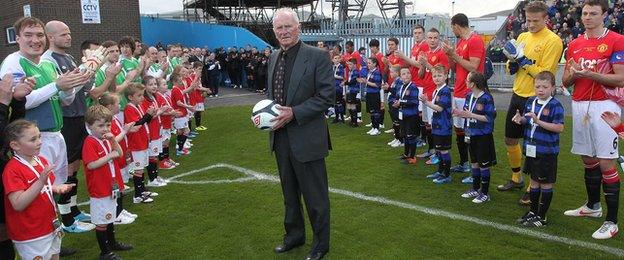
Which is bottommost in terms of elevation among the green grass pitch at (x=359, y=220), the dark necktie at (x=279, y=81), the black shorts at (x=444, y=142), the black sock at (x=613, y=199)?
the green grass pitch at (x=359, y=220)

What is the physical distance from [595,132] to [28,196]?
17.5 feet

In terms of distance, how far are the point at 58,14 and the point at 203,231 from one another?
17.9 meters

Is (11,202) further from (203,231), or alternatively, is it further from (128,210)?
(128,210)

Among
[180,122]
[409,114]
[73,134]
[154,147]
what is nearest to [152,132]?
[154,147]

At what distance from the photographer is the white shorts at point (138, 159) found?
21.8ft

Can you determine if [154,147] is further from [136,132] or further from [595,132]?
[595,132]

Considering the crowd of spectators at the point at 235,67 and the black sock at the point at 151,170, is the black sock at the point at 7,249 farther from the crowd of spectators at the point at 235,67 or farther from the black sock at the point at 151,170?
the crowd of spectators at the point at 235,67

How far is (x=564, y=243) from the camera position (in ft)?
16.3

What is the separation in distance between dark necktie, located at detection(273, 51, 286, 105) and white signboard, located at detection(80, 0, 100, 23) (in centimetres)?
1889

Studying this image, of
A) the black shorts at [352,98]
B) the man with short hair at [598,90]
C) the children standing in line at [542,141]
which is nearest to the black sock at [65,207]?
the children standing in line at [542,141]

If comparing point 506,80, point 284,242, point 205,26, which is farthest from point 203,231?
point 205,26

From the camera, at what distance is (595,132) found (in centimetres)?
511

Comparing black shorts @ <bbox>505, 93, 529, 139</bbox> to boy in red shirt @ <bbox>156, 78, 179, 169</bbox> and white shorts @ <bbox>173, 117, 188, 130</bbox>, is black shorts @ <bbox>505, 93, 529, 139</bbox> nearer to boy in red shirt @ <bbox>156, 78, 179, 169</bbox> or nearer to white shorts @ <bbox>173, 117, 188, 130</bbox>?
boy in red shirt @ <bbox>156, 78, 179, 169</bbox>

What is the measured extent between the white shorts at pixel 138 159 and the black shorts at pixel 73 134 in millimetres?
853
